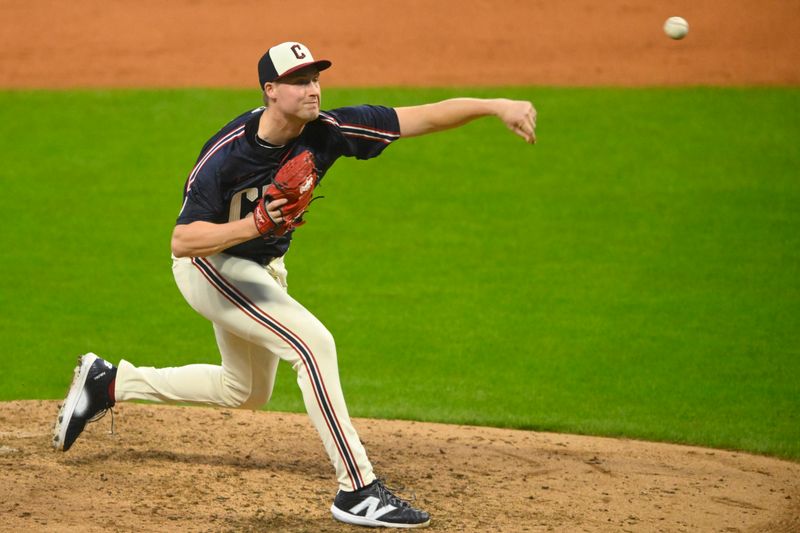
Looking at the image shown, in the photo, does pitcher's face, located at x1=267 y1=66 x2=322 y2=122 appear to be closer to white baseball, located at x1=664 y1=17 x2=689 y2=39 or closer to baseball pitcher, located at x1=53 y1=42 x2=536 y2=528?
baseball pitcher, located at x1=53 y1=42 x2=536 y2=528

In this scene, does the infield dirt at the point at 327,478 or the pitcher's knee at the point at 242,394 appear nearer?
the infield dirt at the point at 327,478

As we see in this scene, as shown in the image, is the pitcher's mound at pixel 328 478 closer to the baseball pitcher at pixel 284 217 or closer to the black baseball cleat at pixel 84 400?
the black baseball cleat at pixel 84 400

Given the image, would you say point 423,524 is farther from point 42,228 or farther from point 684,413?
point 42,228

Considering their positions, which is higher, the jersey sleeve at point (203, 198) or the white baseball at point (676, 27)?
the white baseball at point (676, 27)

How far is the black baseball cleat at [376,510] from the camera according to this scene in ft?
16.2

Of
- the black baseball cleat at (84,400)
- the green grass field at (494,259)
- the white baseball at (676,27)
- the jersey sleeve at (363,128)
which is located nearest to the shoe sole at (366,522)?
the black baseball cleat at (84,400)

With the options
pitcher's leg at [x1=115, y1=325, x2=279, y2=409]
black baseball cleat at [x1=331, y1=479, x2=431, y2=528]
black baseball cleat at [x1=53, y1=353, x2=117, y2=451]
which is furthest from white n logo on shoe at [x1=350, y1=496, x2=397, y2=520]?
black baseball cleat at [x1=53, y1=353, x2=117, y2=451]

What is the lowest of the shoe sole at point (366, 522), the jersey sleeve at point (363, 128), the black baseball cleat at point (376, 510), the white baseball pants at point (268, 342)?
the shoe sole at point (366, 522)

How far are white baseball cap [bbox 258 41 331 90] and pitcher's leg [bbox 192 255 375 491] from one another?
2.78 ft

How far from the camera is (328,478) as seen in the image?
18.6 ft

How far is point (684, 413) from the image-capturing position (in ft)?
23.9

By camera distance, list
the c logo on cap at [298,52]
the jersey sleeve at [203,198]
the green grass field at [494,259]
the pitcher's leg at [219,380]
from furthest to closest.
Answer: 1. the green grass field at [494,259]
2. the pitcher's leg at [219,380]
3. the c logo on cap at [298,52]
4. the jersey sleeve at [203,198]

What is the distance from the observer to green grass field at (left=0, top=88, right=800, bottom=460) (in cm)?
764

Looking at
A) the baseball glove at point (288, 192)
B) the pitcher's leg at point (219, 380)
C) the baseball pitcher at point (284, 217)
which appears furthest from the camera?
the pitcher's leg at point (219, 380)
